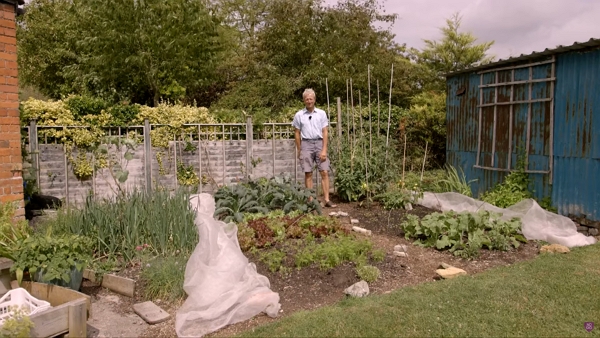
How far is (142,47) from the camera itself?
1138 cm

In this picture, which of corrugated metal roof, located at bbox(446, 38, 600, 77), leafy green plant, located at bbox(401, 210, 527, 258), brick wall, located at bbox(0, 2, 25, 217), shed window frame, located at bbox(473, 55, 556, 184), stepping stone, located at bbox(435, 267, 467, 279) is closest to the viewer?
stepping stone, located at bbox(435, 267, 467, 279)

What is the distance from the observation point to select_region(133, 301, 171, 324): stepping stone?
3.44m

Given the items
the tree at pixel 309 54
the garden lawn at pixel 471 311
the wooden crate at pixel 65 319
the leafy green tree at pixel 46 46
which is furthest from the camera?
the leafy green tree at pixel 46 46

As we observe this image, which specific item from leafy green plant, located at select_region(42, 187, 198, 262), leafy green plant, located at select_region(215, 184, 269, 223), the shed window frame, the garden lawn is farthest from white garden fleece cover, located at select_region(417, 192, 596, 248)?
leafy green plant, located at select_region(42, 187, 198, 262)

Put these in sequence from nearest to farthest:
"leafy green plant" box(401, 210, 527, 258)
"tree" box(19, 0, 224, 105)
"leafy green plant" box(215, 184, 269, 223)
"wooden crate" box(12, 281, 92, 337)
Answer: "wooden crate" box(12, 281, 92, 337), "leafy green plant" box(401, 210, 527, 258), "leafy green plant" box(215, 184, 269, 223), "tree" box(19, 0, 224, 105)

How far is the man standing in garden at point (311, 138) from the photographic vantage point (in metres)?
7.27

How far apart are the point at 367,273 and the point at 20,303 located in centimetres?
271

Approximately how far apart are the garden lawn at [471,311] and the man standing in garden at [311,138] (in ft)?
11.4

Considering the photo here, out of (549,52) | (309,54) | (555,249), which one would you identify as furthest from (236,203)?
(309,54)

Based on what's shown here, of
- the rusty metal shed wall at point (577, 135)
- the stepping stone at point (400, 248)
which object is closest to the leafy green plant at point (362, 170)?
the stepping stone at point (400, 248)

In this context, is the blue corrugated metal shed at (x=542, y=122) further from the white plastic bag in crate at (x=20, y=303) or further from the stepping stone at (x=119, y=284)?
the white plastic bag in crate at (x=20, y=303)

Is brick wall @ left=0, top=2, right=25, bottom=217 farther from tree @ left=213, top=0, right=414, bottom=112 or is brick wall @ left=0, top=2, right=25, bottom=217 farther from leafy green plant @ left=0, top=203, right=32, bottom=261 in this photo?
tree @ left=213, top=0, right=414, bottom=112

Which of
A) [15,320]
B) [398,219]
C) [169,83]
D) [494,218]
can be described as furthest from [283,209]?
[169,83]

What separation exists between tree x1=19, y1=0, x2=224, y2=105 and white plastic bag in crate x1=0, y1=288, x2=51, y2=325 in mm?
8577
